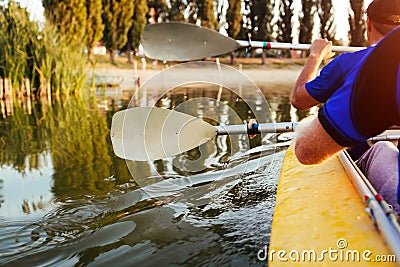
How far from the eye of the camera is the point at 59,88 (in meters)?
10.7

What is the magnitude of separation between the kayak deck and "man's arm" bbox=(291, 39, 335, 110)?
34 cm

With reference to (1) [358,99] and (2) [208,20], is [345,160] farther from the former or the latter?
(2) [208,20]

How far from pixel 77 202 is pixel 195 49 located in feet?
4.04

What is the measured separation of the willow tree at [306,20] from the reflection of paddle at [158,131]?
2467cm

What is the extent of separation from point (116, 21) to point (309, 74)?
2077cm

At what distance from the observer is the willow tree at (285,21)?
2639 centimetres

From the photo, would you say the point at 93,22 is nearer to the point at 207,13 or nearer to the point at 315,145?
the point at 207,13

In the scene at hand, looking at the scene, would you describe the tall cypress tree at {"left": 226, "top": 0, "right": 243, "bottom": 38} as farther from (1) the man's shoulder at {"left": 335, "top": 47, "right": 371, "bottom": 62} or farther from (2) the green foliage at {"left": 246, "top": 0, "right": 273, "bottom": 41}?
(1) the man's shoulder at {"left": 335, "top": 47, "right": 371, "bottom": 62}

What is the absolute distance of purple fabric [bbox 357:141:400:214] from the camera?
5.47 feet

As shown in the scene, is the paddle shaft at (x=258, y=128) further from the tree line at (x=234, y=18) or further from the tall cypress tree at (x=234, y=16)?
the tall cypress tree at (x=234, y=16)

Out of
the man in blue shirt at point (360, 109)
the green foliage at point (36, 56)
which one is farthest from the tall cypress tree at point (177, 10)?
the man in blue shirt at point (360, 109)

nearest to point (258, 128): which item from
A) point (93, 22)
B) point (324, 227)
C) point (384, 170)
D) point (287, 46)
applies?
point (287, 46)

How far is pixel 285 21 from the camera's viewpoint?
26.5m

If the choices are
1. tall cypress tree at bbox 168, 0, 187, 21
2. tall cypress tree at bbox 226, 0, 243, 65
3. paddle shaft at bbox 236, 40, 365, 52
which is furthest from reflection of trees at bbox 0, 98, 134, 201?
tall cypress tree at bbox 168, 0, 187, 21
